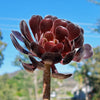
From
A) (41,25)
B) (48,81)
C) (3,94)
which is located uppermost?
(3,94)

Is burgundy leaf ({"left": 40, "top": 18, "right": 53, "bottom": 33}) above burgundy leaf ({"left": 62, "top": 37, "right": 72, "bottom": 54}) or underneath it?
above

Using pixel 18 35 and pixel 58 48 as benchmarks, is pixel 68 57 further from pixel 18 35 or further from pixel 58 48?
pixel 18 35

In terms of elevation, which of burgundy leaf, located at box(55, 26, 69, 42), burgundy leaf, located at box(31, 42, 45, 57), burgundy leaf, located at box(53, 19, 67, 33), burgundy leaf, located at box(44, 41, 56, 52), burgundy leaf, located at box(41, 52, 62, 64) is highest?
burgundy leaf, located at box(53, 19, 67, 33)

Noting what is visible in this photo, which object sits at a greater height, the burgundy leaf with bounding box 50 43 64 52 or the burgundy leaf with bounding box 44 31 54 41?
the burgundy leaf with bounding box 44 31 54 41

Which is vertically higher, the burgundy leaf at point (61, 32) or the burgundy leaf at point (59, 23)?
the burgundy leaf at point (59, 23)

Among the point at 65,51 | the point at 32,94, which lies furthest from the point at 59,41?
the point at 32,94

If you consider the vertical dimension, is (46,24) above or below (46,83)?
above

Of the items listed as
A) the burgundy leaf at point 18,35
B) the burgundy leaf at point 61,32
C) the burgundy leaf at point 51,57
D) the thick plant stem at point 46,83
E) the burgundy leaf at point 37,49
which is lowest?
the thick plant stem at point 46,83

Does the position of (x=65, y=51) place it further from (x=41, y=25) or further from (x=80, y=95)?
(x=80, y=95)

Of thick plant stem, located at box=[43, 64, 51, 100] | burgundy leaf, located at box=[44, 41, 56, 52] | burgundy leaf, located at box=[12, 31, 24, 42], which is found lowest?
thick plant stem, located at box=[43, 64, 51, 100]

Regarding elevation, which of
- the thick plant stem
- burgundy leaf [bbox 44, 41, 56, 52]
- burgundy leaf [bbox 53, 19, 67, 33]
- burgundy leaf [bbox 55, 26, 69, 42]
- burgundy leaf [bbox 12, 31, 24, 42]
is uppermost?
burgundy leaf [bbox 53, 19, 67, 33]

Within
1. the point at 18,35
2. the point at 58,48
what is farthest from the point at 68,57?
the point at 18,35
